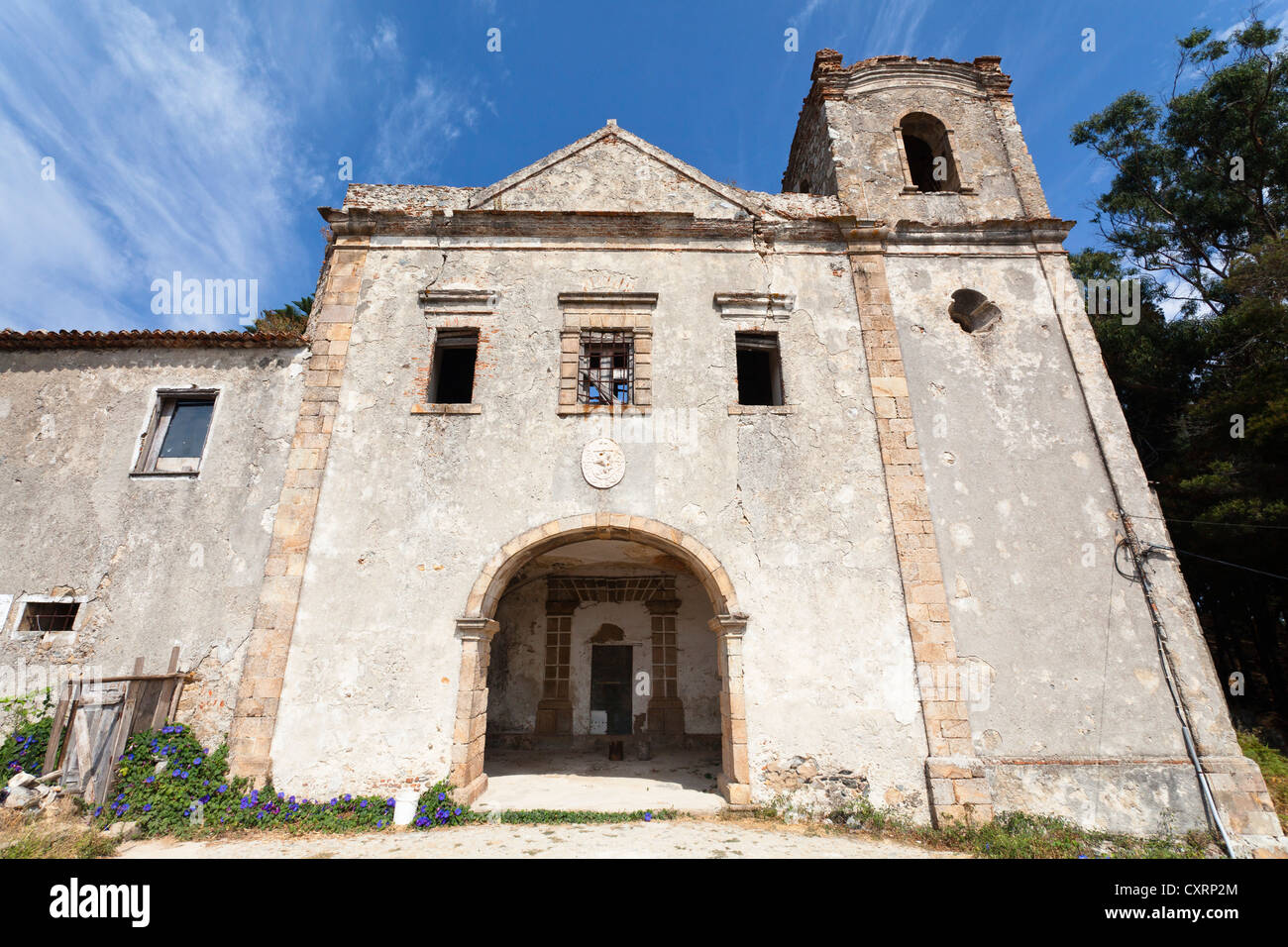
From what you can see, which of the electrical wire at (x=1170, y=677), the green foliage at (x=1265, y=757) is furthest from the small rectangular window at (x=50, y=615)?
the green foliage at (x=1265, y=757)

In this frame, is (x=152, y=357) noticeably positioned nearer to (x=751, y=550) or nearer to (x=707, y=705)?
(x=751, y=550)

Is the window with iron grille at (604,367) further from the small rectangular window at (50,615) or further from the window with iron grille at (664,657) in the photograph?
the small rectangular window at (50,615)

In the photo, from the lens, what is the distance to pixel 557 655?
11.5 m

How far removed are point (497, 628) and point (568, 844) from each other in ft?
8.21

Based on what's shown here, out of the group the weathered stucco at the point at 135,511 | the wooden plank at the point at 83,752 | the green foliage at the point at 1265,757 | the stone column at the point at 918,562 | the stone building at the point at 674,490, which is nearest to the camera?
the wooden plank at the point at 83,752

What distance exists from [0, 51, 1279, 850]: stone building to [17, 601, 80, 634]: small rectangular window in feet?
0.18

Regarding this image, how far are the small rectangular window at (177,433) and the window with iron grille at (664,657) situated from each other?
803 cm

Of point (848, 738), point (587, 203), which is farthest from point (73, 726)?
point (587, 203)

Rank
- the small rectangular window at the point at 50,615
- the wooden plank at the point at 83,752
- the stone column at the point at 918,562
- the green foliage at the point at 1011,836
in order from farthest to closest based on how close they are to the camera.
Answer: the small rectangular window at the point at 50,615 < the stone column at the point at 918,562 < the wooden plank at the point at 83,752 < the green foliage at the point at 1011,836

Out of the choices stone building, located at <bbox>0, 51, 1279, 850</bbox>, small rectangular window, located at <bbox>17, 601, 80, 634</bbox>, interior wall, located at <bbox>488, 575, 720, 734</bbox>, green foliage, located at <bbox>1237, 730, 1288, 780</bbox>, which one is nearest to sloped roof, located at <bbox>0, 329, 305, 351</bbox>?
stone building, located at <bbox>0, 51, 1279, 850</bbox>

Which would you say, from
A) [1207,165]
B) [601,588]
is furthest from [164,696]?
[1207,165]

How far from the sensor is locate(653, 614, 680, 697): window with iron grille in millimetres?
11273

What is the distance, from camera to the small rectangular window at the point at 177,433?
25.3 ft
